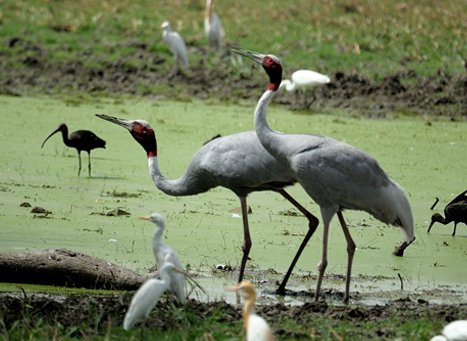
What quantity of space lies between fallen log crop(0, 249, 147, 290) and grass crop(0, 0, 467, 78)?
11.3m

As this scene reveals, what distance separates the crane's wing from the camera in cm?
610

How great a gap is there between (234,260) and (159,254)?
6.23 ft

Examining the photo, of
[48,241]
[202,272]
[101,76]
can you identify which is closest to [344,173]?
[202,272]

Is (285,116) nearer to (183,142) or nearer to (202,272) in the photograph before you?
(183,142)

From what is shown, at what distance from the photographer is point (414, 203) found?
465 inches

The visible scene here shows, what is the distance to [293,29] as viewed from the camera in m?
21.1

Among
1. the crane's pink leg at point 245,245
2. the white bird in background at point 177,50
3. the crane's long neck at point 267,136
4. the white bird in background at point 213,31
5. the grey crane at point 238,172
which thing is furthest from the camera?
the white bird in background at point 213,31

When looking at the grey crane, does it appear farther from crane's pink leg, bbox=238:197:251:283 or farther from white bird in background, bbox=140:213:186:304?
white bird in background, bbox=140:213:186:304

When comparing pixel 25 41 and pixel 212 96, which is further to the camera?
pixel 25 41

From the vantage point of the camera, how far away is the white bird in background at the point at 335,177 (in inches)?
315

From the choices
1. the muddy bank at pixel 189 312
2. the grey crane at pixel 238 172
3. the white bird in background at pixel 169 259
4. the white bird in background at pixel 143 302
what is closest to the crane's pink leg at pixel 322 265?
the grey crane at pixel 238 172

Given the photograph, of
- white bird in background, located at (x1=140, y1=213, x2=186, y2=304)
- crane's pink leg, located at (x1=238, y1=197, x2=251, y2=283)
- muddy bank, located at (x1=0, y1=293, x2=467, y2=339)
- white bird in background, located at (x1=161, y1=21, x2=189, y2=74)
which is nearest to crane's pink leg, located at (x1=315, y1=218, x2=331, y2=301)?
muddy bank, located at (x1=0, y1=293, x2=467, y2=339)

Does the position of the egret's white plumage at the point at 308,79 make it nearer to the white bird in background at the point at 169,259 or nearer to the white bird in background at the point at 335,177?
the white bird in background at the point at 335,177

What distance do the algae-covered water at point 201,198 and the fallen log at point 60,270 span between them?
64cm
